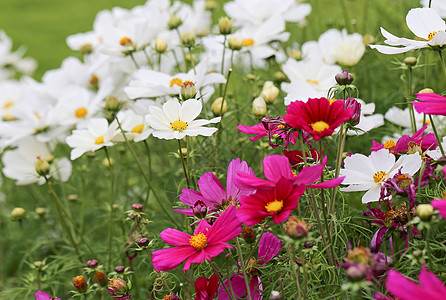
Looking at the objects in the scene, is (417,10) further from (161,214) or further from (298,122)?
(161,214)

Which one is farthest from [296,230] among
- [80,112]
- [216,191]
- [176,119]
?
[80,112]

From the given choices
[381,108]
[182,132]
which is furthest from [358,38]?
[182,132]

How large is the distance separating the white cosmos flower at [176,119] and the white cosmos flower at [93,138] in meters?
0.22

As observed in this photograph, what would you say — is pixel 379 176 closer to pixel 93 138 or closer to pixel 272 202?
pixel 272 202

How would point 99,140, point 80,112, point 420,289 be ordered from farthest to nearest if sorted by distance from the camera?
point 80,112 → point 99,140 → point 420,289

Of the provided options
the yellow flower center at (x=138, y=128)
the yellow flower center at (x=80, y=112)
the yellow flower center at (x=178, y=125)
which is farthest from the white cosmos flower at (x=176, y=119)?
the yellow flower center at (x=80, y=112)

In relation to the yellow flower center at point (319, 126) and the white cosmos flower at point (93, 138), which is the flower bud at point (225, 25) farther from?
the yellow flower center at point (319, 126)

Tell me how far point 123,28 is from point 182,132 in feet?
2.01

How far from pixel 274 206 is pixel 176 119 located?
9.4 inches

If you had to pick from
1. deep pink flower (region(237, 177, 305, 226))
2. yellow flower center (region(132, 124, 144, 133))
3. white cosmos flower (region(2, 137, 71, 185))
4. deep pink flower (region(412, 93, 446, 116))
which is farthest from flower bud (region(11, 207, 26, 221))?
deep pink flower (region(412, 93, 446, 116))

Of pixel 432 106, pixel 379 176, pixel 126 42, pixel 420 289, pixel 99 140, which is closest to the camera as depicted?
pixel 420 289

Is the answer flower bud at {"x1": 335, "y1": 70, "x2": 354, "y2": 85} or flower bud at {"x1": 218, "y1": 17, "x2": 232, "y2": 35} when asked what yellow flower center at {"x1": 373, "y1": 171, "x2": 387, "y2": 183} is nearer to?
flower bud at {"x1": 335, "y1": 70, "x2": 354, "y2": 85}

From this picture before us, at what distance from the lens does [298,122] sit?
0.54 metres

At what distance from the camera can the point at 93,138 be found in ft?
3.12
